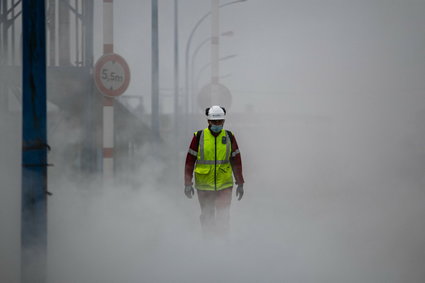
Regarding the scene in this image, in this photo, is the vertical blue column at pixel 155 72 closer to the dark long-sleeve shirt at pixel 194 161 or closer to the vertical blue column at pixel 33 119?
the dark long-sleeve shirt at pixel 194 161

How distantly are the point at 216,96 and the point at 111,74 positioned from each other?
3643 millimetres

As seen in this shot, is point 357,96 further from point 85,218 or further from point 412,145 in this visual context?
point 85,218

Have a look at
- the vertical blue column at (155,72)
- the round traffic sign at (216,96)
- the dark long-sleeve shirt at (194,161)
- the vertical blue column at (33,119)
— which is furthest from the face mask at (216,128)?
the vertical blue column at (155,72)

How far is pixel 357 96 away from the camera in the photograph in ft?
58.7

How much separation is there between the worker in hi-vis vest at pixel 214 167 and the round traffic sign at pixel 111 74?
7.93 feet

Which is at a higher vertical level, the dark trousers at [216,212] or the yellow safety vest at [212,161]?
the yellow safety vest at [212,161]

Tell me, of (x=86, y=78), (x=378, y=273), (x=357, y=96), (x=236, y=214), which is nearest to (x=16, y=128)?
(x=86, y=78)

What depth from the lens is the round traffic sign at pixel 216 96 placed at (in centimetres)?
1129

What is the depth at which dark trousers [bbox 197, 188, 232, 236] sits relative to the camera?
20.1ft

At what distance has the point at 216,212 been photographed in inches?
244

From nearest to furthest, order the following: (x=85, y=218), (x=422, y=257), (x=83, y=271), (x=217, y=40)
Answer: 1. (x=83, y=271)
2. (x=422, y=257)
3. (x=85, y=218)
4. (x=217, y=40)

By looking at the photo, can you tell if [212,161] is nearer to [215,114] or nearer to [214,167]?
[214,167]

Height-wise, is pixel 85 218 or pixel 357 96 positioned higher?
pixel 357 96

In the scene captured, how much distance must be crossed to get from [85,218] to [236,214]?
7.92 feet
